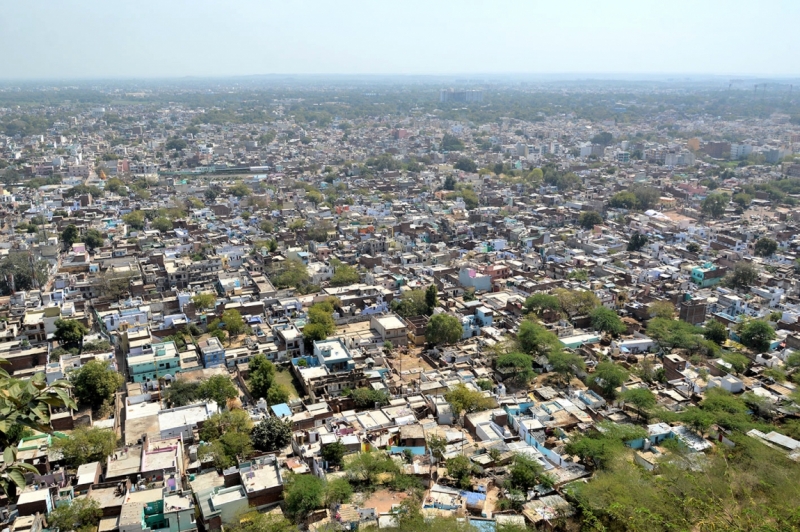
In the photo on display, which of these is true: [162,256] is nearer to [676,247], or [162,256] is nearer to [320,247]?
[320,247]

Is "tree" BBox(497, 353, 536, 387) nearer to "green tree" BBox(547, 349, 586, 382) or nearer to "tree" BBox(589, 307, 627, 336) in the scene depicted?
"green tree" BBox(547, 349, 586, 382)

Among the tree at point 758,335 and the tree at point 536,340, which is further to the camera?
the tree at point 758,335

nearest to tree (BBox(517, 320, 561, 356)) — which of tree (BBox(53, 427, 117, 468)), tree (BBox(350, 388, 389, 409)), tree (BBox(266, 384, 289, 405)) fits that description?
tree (BBox(350, 388, 389, 409))

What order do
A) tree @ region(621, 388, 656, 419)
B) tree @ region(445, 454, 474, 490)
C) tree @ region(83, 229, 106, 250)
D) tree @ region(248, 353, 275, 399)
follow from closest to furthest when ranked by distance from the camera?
1. tree @ region(445, 454, 474, 490)
2. tree @ region(621, 388, 656, 419)
3. tree @ region(248, 353, 275, 399)
4. tree @ region(83, 229, 106, 250)

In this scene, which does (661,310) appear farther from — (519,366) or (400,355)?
(400,355)

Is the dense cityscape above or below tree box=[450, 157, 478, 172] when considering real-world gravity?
above

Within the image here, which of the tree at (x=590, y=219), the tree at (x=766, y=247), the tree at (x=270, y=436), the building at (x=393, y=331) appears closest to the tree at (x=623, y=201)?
the tree at (x=590, y=219)

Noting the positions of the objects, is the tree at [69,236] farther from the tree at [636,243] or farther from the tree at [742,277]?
the tree at [742,277]

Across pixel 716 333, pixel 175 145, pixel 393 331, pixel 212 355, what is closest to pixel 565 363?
pixel 393 331
